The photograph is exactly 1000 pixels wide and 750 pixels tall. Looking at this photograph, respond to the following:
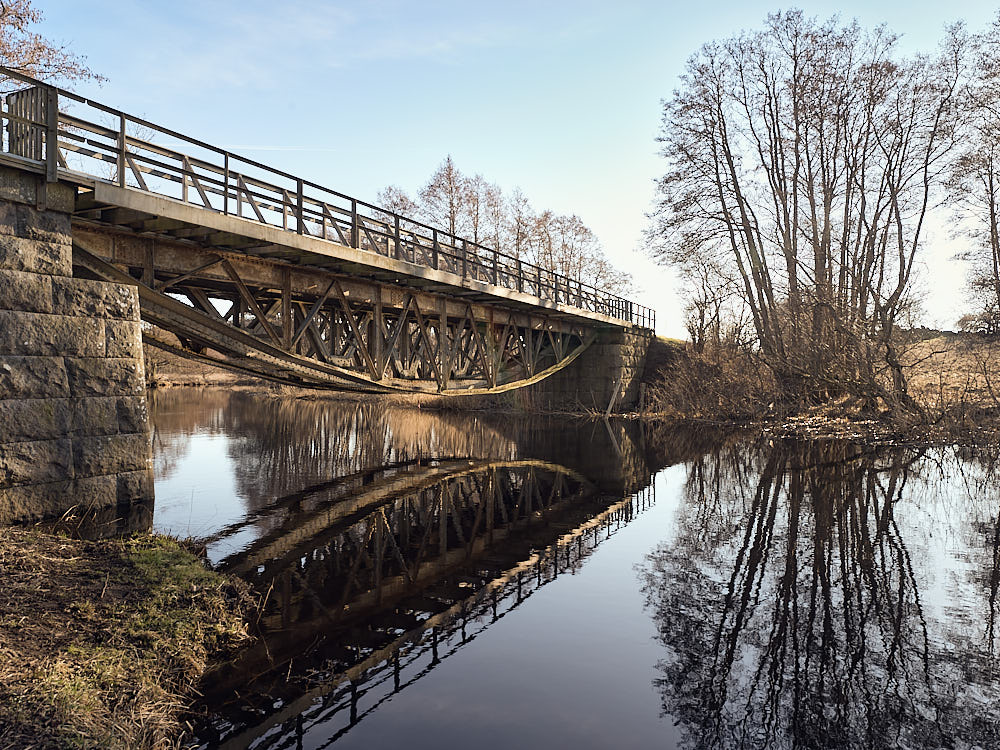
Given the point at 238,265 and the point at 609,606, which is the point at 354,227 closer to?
the point at 238,265

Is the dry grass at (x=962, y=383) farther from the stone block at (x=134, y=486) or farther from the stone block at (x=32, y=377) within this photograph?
the stone block at (x=32, y=377)

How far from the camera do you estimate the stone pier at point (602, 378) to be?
33188mm

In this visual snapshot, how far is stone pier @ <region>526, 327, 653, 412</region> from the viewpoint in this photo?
33188 millimetres

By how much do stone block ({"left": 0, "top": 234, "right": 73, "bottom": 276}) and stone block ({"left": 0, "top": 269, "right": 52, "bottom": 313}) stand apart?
0.09 m

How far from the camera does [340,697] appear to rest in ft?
16.8

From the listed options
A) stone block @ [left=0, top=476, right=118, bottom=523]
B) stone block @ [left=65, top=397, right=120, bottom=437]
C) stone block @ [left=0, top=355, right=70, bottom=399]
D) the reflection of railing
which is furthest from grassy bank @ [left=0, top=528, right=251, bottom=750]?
stone block @ [left=0, top=355, right=70, bottom=399]

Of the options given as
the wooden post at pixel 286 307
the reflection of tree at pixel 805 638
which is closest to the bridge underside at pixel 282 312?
the wooden post at pixel 286 307

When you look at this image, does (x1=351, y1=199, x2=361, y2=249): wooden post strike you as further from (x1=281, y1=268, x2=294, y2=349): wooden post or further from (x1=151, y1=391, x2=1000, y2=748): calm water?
(x1=151, y1=391, x2=1000, y2=748): calm water

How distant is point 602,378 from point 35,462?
2741 centimetres

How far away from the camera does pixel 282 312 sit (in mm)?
13492

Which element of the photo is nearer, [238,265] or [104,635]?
[104,635]

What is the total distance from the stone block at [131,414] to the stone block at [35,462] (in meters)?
0.72

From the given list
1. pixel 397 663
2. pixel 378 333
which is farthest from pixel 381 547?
pixel 378 333

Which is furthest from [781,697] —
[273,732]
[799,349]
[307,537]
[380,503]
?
[799,349]
